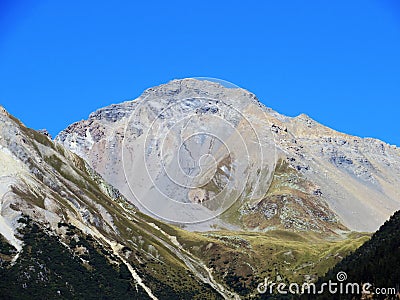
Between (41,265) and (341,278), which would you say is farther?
(41,265)

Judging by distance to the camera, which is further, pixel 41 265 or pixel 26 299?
pixel 41 265

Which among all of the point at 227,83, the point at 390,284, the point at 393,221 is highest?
the point at 393,221

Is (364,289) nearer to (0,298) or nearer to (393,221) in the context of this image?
(393,221)

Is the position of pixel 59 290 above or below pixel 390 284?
above

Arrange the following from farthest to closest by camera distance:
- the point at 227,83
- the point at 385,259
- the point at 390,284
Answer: the point at 385,259 → the point at 390,284 → the point at 227,83

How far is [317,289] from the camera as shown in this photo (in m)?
143

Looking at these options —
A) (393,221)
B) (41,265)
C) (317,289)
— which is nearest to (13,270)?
(41,265)

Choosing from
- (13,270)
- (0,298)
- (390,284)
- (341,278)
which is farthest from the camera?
(13,270)

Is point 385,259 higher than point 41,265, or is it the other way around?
point 41,265

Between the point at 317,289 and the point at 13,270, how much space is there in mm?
94814

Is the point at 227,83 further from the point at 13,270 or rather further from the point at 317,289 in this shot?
the point at 13,270

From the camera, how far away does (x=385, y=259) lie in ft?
396

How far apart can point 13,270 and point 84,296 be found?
82.3ft

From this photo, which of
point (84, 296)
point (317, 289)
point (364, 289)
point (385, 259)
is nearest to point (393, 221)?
point (317, 289)
